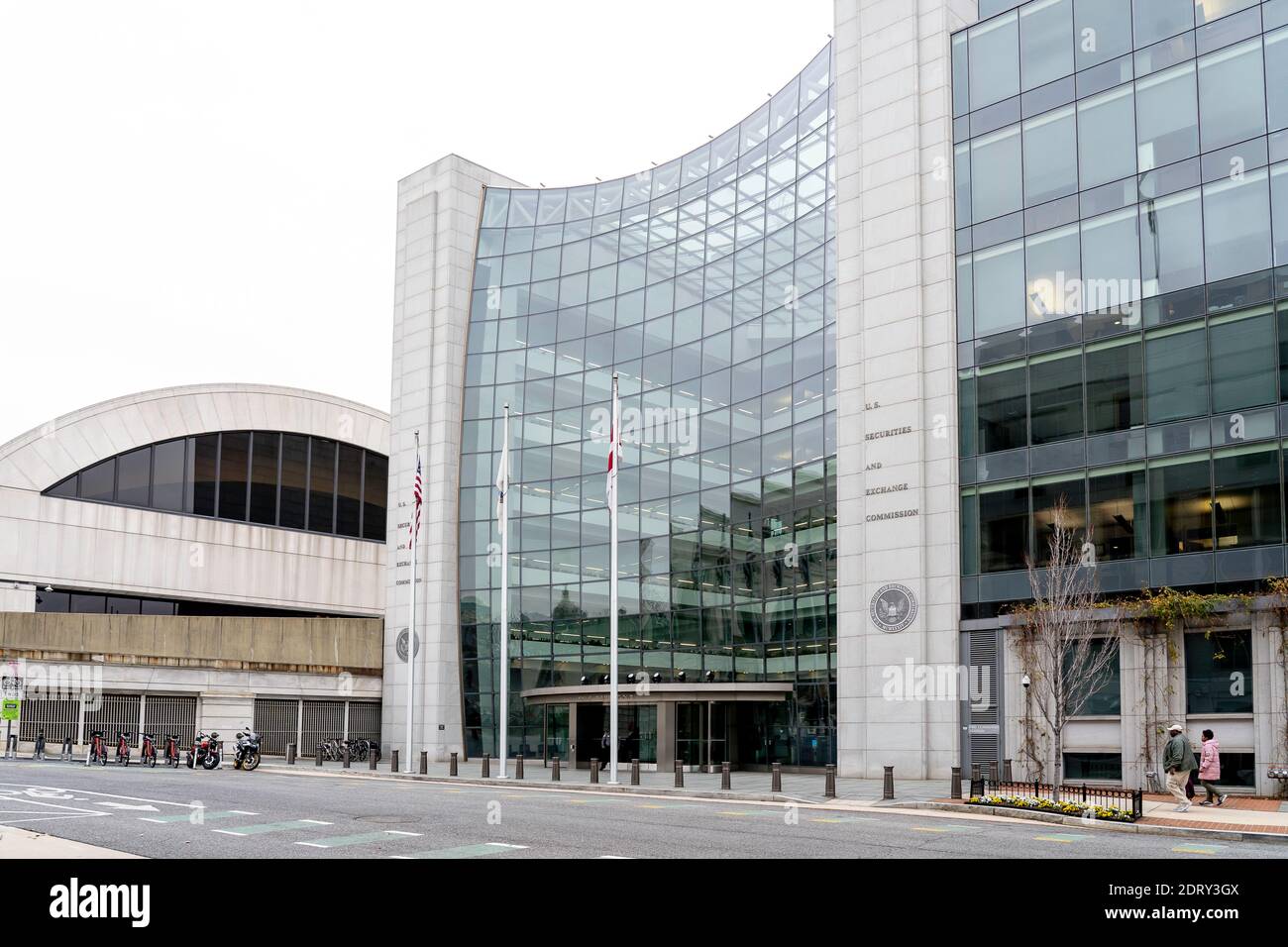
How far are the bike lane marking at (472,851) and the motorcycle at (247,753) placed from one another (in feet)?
94.4

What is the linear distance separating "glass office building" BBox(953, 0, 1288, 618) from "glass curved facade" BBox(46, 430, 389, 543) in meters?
39.4

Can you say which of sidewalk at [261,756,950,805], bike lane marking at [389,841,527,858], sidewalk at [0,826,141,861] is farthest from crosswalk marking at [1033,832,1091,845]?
sidewalk at [0,826,141,861]

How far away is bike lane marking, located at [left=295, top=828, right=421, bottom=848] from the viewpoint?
54.4ft

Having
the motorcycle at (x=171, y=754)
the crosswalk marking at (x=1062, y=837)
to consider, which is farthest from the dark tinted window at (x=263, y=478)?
the crosswalk marking at (x=1062, y=837)

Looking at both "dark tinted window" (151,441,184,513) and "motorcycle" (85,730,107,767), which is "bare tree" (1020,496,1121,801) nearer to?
"motorcycle" (85,730,107,767)

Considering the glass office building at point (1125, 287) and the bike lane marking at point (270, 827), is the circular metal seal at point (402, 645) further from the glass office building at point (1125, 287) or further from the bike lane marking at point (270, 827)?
the bike lane marking at point (270, 827)

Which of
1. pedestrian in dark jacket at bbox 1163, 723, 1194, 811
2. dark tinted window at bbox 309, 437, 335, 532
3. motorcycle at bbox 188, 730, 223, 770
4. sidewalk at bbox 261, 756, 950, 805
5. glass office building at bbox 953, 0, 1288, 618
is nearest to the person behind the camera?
pedestrian in dark jacket at bbox 1163, 723, 1194, 811

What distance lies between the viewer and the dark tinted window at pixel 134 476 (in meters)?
61.3

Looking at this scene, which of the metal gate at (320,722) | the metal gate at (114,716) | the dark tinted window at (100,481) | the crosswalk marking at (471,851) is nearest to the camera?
the crosswalk marking at (471,851)

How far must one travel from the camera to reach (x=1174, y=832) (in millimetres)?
21109

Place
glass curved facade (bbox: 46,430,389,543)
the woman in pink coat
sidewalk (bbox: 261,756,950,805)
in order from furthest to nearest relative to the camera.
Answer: glass curved facade (bbox: 46,430,389,543), sidewalk (bbox: 261,756,950,805), the woman in pink coat

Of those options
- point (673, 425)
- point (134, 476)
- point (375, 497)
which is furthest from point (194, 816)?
point (375, 497)
